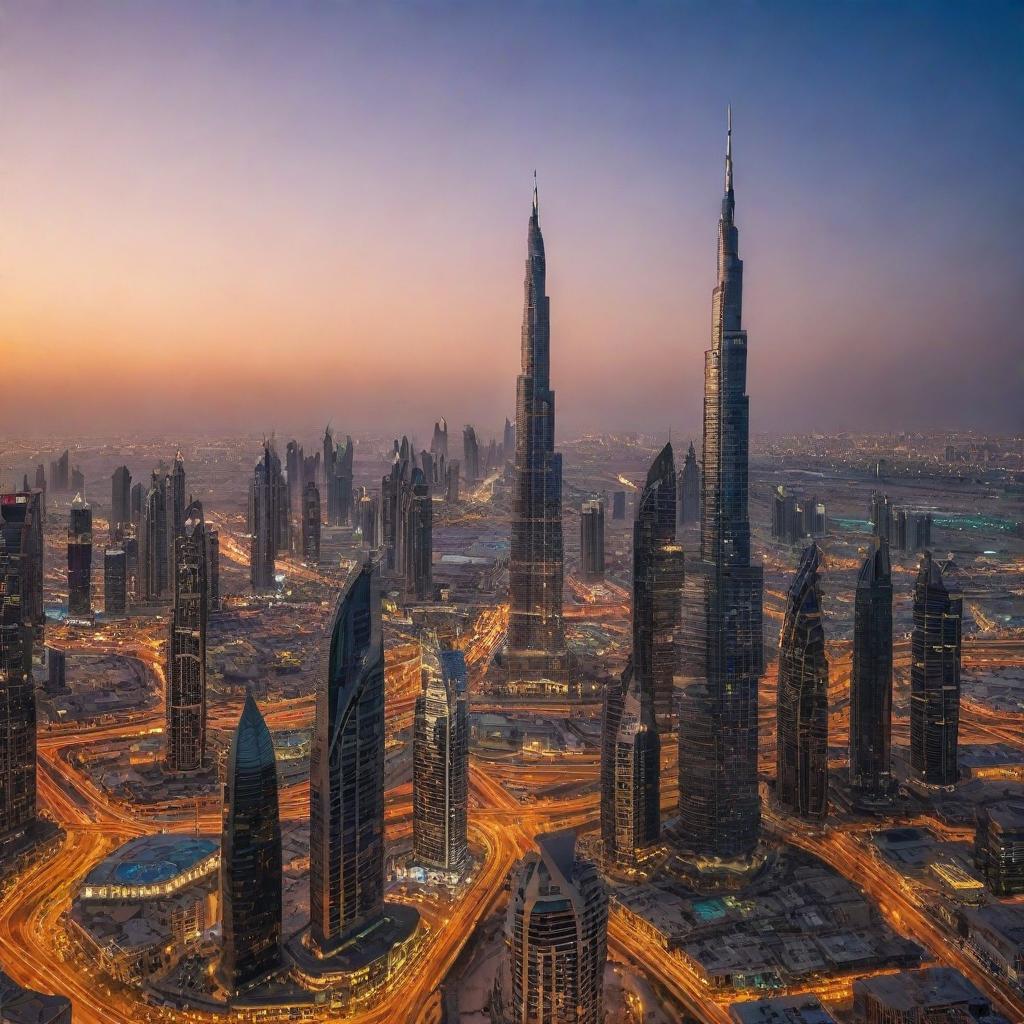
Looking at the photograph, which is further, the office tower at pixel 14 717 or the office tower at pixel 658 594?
Answer: the office tower at pixel 658 594

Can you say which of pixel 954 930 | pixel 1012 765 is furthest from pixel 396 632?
pixel 954 930

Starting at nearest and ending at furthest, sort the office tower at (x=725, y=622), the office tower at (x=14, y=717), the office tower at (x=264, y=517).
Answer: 1. the office tower at (x=725, y=622)
2. the office tower at (x=14, y=717)
3. the office tower at (x=264, y=517)

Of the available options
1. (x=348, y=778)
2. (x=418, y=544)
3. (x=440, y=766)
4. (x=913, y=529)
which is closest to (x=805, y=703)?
(x=440, y=766)

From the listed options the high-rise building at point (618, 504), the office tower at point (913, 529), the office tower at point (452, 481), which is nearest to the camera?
the office tower at point (913, 529)

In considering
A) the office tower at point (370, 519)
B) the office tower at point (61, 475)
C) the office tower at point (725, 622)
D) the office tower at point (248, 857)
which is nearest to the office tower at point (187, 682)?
the office tower at point (248, 857)

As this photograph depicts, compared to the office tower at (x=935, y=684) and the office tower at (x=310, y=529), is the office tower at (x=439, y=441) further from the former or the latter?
the office tower at (x=935, y=684)

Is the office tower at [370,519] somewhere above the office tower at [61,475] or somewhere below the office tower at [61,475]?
below
